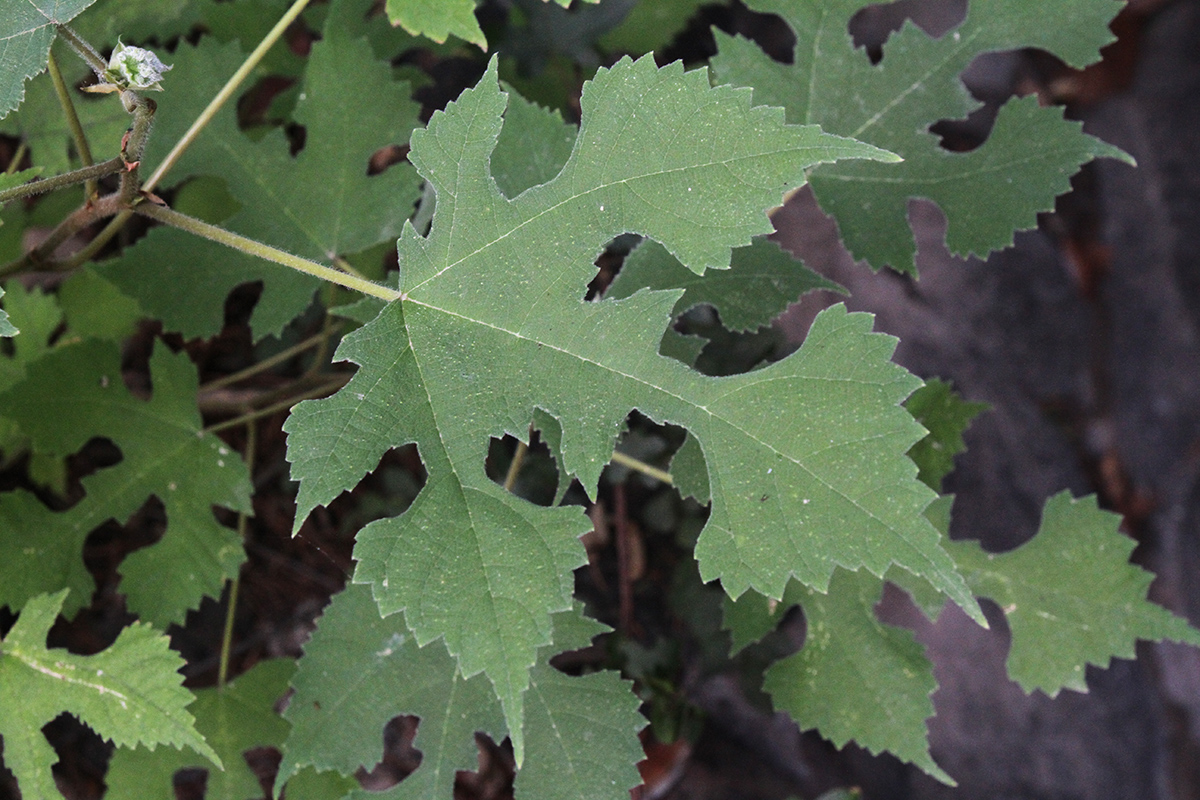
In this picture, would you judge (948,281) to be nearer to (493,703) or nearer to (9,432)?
(493,703)

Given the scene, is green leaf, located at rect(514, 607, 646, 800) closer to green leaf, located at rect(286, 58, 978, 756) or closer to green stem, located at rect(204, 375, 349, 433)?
green leaf, located at rect(286, 58, 978, 756)

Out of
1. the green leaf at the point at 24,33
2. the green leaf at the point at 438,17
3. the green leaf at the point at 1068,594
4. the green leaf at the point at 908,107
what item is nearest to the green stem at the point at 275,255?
the green leaf at the point at 24,33

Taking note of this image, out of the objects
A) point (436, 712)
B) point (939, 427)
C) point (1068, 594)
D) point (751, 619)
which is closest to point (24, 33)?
point (436, 712)

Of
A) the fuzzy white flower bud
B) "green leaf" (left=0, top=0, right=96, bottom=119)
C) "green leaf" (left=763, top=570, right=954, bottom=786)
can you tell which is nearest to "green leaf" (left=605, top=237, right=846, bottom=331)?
"green leaf" (left=763, top=570, right=954, bottom=786)

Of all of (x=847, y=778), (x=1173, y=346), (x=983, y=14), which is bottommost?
(x=847, y=778)

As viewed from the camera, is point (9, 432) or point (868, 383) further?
point (9, 432)

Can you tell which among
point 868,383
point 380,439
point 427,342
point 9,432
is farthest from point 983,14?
point 9,432
